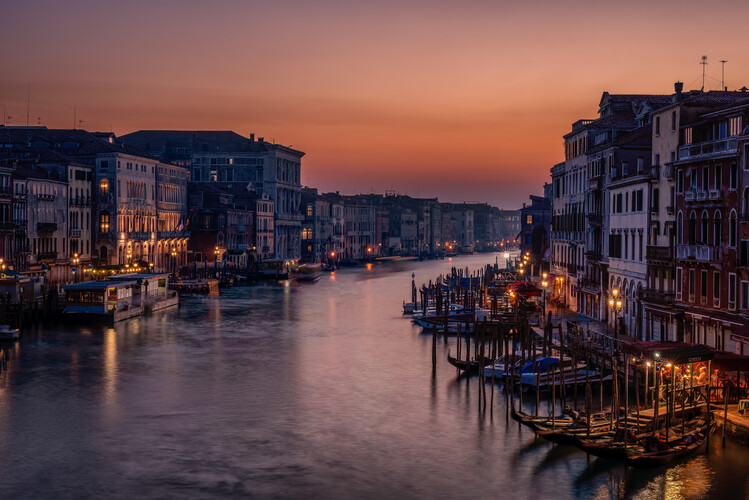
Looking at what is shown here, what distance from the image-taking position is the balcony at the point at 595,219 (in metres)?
44.5

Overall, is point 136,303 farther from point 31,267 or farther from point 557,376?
point 557,376

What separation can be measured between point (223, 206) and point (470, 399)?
68.8 metres

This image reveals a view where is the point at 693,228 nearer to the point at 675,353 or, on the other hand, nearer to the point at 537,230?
the point at 675,353

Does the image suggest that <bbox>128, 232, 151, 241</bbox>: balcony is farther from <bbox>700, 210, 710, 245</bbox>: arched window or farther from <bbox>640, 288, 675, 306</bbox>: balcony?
<bbox>700, 210, 710, 245</bbox>: arched window

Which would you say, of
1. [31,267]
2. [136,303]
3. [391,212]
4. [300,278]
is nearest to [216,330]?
[136,303]

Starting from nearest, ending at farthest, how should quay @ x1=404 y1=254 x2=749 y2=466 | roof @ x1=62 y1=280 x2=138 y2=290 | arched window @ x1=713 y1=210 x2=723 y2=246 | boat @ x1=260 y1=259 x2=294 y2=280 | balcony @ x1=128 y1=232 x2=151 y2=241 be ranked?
quay @ x1=404 y1=254 x2=749 y2=466 < arched window @ x1=713 y1=210 x2=723 y2=246 < roof @ x1=62 y1=280 x2=138 y2=290 < balcony @ x1=128 y1=232 x2=151 y2=241 < boat @ x1=260 y1=259 x2=294 y2=280

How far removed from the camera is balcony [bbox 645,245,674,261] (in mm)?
33844

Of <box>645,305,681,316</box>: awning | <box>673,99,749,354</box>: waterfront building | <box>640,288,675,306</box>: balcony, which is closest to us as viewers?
<box>673,99,749,354</box>: waterfront building

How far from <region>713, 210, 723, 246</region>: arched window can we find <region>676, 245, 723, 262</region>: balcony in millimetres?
232

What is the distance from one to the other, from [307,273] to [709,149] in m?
70.1

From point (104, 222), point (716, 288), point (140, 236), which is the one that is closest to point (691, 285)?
point (716, 288)

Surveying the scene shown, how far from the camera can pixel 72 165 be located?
71.8m

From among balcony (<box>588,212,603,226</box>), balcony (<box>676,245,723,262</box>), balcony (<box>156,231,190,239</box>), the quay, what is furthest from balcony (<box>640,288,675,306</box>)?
balcony (<box>156,231,190,239</box>)

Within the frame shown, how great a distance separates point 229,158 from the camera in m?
115
